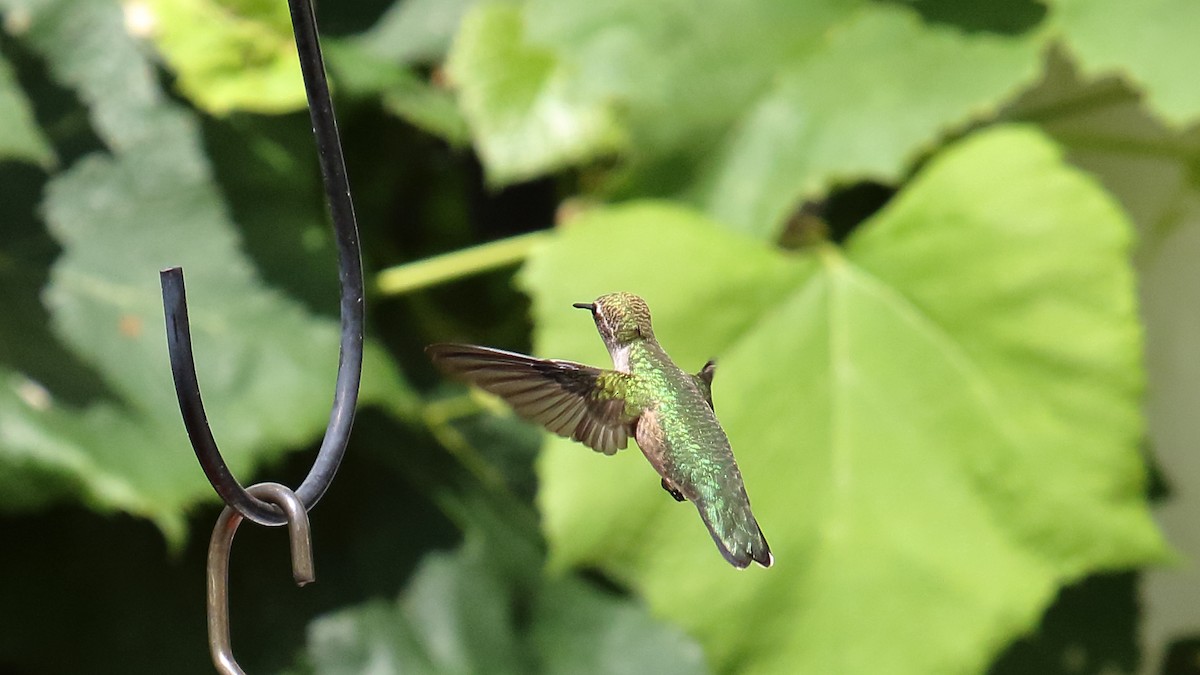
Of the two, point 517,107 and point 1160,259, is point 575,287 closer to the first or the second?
point 517,107

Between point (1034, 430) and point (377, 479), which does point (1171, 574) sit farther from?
point (377, 479)

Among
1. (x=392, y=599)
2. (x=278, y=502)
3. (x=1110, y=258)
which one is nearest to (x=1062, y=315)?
(x=1110, y=258)

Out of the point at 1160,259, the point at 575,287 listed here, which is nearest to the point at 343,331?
the point at 575,287

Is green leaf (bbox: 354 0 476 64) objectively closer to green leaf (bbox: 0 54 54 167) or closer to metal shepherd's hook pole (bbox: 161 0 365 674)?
green leaf (bbox: 0 54 54 167)

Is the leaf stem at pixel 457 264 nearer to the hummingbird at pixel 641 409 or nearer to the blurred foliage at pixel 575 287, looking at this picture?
the blurred foliage at pixel 575 287

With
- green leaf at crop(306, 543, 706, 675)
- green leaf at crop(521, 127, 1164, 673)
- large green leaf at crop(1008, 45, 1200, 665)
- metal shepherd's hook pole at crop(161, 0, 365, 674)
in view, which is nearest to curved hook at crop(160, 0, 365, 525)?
metal shepherd's hook pole at crop(161, 0, 365, 674)

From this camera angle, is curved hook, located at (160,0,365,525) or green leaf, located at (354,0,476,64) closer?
curved hook, located at (160,0,365,525)

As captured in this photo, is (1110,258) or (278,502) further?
(1110,258)

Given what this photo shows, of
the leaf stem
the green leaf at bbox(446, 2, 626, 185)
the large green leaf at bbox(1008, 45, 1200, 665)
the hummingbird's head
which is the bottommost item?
the large green leaf at bbox(1008, 45, 1200, 665)
